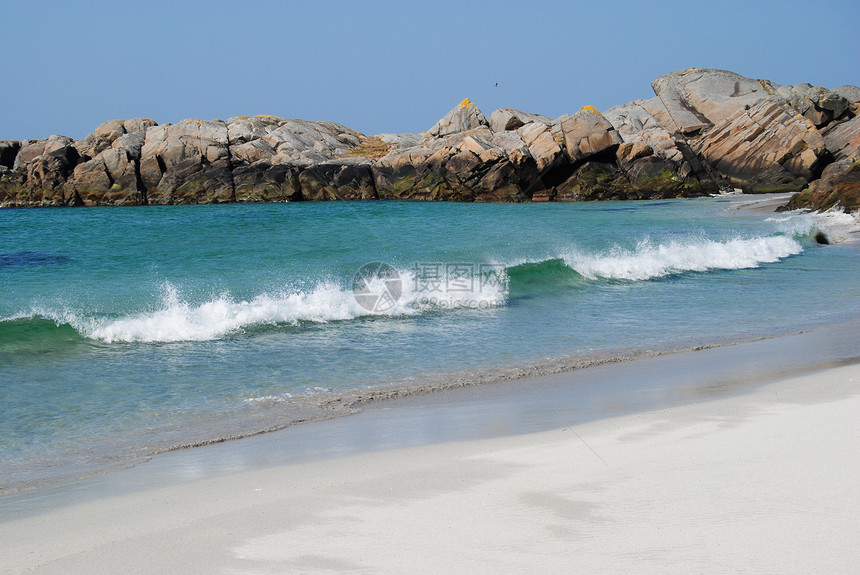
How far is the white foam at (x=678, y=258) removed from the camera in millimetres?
15266

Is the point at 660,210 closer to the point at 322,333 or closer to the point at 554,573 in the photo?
the point at 322,333

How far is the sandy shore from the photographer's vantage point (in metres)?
3.14

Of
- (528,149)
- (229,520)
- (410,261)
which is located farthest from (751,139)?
(229,520)

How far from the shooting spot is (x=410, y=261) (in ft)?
58.6

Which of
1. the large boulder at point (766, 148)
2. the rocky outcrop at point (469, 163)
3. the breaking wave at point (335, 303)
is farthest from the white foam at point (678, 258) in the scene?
the large boulder at point (766, 148)

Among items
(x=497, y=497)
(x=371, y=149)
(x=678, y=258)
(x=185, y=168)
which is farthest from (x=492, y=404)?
(x=371, y=149)

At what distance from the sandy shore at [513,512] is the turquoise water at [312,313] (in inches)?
51.2

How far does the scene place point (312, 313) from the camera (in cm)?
1048

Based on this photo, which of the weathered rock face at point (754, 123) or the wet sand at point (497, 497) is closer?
the wet sand at point (497, 497)

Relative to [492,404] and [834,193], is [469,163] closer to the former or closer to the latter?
[834,193]

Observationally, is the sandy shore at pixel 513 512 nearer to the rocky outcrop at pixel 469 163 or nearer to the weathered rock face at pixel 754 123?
the rocky outcrop at pixel 469 163

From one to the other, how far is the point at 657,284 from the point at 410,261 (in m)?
6.18

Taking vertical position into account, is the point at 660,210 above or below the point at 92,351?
above

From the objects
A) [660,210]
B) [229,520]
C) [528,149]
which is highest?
[528,149]
